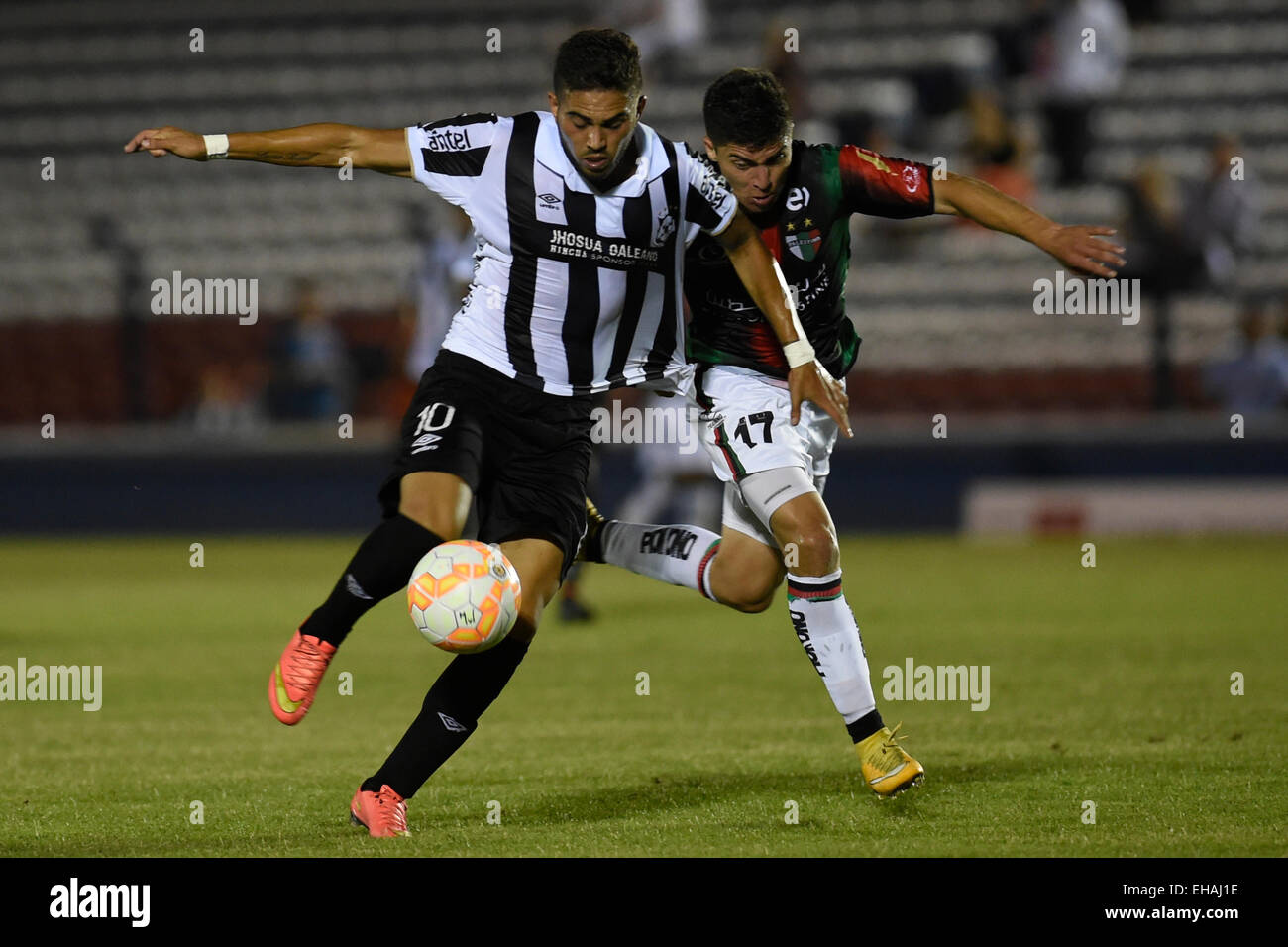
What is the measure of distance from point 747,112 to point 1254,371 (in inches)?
386

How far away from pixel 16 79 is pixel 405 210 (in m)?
6.39

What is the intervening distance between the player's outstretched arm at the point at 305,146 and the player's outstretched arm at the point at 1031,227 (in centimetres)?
171

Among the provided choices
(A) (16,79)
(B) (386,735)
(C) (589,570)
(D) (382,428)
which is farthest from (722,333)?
(A) (16,79)

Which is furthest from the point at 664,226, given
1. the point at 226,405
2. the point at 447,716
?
the point at 226,405

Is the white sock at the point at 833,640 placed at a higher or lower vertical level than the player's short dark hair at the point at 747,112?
lower

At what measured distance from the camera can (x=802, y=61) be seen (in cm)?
1822

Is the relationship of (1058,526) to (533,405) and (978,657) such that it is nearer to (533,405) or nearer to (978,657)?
(978,657)

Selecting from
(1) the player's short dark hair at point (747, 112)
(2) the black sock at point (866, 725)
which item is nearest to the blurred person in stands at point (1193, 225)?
(1) the player's short dark hair at point (747, 112)

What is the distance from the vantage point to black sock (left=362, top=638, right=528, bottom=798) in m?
4.77

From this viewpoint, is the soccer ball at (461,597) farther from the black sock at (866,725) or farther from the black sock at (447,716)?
the black sock at (866,725)

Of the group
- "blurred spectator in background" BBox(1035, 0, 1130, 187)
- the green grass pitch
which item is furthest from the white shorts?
"blurred spectator in background" BBox(1035, 0, 1130, 187)

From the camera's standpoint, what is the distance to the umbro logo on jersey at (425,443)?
4.90 metres

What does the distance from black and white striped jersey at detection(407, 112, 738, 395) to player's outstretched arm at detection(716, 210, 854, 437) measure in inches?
3.2

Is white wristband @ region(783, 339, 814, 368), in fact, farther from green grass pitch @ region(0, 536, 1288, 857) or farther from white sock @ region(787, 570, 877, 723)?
green grass pitch @ region(0, 536, 1288, 857)
